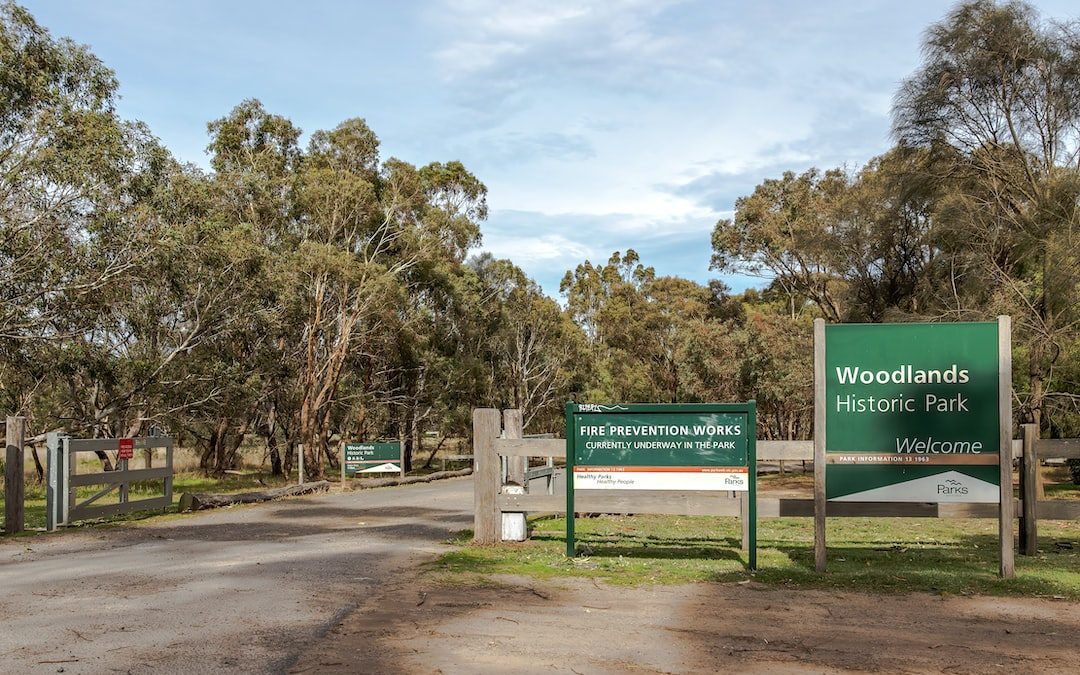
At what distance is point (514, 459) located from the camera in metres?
11.1

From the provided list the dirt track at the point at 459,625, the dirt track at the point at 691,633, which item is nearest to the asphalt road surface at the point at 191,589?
the dirt track at the point at 459,625

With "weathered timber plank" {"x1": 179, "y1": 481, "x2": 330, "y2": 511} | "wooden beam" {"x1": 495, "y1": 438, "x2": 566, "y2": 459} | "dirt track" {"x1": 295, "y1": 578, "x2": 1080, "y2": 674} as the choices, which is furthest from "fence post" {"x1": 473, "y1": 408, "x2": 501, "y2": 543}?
"weathered timber plank" {"x1": 179, "y1": 481, "x2": 330, "y2": 511}

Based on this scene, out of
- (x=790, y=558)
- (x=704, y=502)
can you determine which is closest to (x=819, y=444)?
(x=704, y=502)

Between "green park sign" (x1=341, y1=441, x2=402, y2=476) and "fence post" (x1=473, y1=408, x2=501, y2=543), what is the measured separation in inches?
737

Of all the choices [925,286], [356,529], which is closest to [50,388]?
[356,529]

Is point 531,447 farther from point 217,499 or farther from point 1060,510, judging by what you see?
point 217,499

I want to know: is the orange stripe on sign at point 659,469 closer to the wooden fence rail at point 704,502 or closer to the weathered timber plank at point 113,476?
the wooden fence rail at point 704,502

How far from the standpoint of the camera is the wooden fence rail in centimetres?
876

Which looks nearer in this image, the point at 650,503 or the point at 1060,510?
the point at 1060,510

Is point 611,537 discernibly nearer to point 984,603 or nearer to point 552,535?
point 552,535

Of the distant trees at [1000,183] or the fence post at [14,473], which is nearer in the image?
the fence post at [14,473]

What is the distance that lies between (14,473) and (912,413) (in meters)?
12.3

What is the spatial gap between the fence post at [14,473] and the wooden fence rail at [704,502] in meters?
7.50

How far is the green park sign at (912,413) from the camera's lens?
8.70 metres
